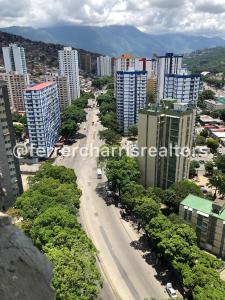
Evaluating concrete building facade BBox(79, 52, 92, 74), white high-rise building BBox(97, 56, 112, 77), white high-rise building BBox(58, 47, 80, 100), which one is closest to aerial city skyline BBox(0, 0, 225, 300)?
white high-rise building BBox(58, 47, 80, 100)

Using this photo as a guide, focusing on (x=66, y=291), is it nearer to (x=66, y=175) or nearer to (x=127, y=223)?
(x=127, y=223)

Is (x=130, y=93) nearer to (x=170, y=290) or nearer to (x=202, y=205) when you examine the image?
(x=202, y=205)

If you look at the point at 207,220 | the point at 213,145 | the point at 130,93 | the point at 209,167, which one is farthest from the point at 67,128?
the point at 207,220

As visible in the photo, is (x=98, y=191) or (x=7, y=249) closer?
(x=7, y=249)

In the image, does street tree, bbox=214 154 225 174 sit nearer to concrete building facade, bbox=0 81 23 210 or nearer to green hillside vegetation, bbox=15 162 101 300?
green hillside vegetation, bbox=15 162 101 300

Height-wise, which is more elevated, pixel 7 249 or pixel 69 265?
pixel 7 249

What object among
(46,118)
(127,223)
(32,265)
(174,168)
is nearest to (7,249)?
(32,265)

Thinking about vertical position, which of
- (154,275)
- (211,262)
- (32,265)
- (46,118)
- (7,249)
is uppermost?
(7,249)

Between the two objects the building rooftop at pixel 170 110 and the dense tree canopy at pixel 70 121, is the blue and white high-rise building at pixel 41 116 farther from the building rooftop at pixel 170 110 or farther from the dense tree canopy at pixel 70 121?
the building rooftop at pixel 170 110
